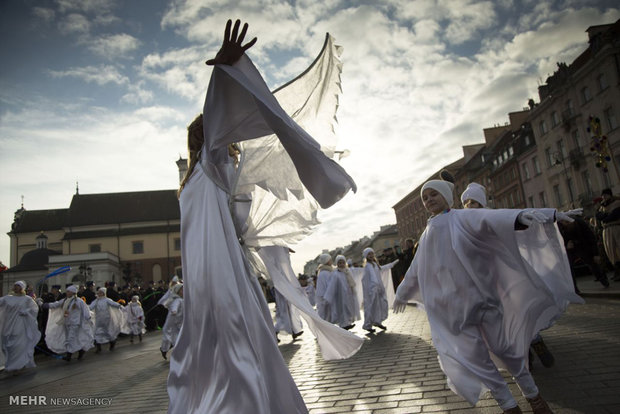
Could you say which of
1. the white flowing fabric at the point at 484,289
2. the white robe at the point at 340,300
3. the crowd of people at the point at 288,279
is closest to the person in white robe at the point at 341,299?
the white robe at the point at 340,300

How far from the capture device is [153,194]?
78.9 meters

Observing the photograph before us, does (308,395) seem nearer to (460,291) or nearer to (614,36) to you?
(460,291)

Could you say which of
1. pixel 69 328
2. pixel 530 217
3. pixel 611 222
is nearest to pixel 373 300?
pixel 611 222

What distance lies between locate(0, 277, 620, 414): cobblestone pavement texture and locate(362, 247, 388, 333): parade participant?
983 mm

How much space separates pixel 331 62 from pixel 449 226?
1754 millimetres

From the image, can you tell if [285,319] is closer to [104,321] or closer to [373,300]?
[373,300]

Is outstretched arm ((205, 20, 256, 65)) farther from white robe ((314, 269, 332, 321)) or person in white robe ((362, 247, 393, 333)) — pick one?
white robe ((314, 269, 332, 321))

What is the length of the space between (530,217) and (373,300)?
7854 millimetres

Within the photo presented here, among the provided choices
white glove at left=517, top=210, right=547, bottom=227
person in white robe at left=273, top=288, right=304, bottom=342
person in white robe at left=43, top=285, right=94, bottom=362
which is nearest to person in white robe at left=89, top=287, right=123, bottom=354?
person in white robe at left=43, top=285, right=94, bottom=362

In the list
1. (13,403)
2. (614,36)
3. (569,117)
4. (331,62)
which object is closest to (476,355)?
(331,62)

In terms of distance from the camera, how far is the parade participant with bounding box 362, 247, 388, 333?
35.0ft

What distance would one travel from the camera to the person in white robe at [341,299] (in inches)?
458

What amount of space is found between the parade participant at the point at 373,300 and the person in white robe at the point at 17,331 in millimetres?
8788

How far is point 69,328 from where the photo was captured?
13461 mm
